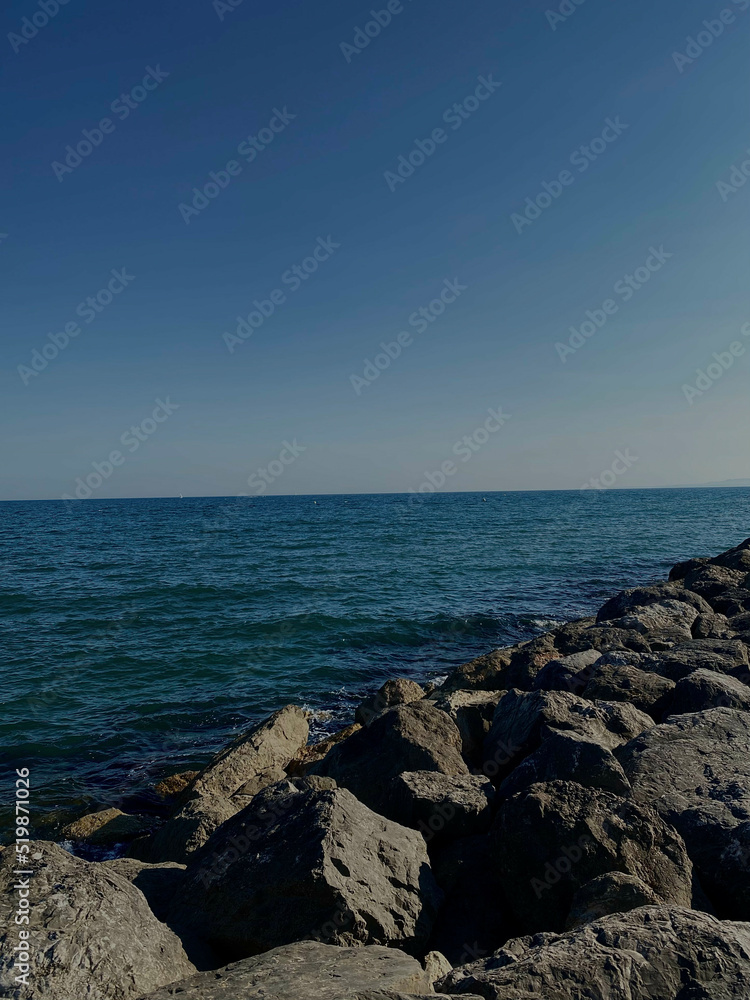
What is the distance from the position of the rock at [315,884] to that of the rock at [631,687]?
4.44m

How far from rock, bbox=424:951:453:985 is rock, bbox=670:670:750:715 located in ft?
15.7

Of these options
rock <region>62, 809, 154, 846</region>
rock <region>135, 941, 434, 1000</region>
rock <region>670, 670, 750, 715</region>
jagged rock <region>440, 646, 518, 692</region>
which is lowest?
rock <region>62, 809, 154, 846</region>

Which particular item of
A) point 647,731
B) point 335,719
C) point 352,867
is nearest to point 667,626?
point 647,731

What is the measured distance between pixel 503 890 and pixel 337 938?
5.26 ft

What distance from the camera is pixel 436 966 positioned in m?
4.50

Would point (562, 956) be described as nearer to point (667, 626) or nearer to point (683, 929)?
point (683, 929)

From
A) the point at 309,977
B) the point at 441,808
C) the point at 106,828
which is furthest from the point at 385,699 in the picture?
the point at 309,977

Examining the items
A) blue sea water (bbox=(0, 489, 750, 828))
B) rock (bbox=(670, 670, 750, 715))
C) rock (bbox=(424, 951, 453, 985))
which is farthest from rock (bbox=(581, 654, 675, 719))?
blue sea water (bbox=(0, 489, 750, 828))

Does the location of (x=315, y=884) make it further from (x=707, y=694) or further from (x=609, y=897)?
(x=707, y=694)

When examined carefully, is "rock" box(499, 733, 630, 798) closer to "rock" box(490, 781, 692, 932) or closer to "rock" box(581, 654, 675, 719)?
"rock" box(490, 781, 692, 932)

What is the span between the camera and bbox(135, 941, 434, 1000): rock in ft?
11.9

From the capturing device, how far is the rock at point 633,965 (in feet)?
10.8

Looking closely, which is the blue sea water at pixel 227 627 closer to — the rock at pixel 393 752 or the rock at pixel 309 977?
the rock at pixel 393 752

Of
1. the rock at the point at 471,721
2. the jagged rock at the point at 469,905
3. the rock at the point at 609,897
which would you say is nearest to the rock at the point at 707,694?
the rock at the point at 471,721
